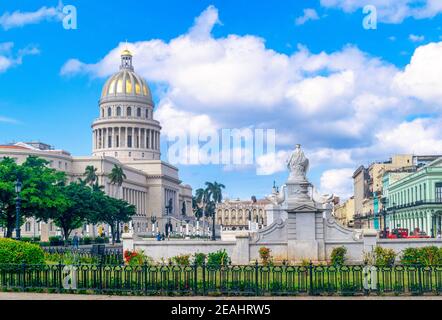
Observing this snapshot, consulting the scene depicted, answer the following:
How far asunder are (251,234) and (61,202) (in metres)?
27.9

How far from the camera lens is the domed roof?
564 feet

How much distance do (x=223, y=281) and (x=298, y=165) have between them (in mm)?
14804

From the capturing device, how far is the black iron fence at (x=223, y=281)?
22656mm

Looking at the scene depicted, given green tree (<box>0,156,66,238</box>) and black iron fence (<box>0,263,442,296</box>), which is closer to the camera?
black iron fence (<box>0,263,442,296</box>)

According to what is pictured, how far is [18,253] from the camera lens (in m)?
27.1

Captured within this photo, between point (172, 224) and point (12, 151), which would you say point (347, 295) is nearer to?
point (12, 151)

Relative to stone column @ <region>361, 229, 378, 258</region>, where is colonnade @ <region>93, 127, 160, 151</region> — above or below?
above

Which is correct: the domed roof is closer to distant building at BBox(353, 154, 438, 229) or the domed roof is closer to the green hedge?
distant building at BBox(353, 154, 438, 229)

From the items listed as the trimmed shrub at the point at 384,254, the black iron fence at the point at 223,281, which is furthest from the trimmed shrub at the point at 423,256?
the black iron fence at the point at 223,281

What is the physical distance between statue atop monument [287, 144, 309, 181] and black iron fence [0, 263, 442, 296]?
12858mm

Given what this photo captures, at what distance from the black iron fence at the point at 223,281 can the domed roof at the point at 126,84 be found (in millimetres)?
149361

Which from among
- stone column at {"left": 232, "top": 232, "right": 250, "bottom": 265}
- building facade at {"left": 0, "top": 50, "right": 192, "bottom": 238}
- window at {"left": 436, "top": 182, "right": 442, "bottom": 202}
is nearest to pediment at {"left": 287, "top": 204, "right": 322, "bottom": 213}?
stone column at {"left": 232, "top": 232, "right": 250, "bottom": 265}

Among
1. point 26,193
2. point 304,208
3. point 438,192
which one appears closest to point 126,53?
point 438,192
